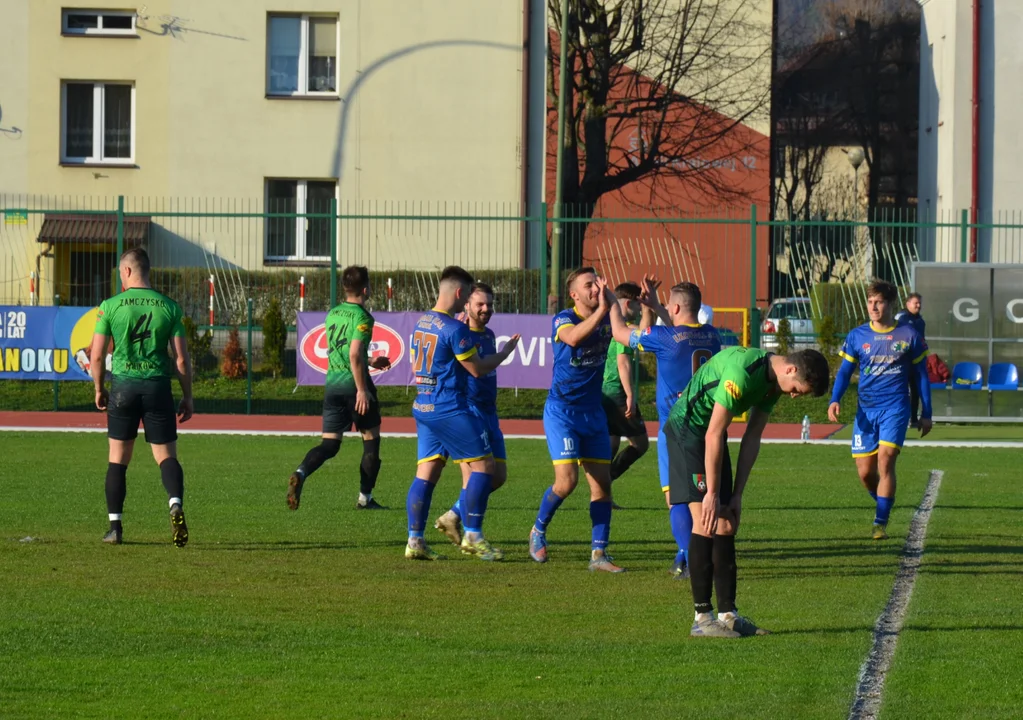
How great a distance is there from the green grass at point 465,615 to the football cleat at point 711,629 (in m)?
0.10

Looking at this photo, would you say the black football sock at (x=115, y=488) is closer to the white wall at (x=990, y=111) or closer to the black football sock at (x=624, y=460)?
the black football sock at (x=624, y=460)

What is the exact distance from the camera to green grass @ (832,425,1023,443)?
20.7 metres

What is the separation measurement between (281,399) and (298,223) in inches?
310

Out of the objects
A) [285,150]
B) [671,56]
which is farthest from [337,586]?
[671,56]

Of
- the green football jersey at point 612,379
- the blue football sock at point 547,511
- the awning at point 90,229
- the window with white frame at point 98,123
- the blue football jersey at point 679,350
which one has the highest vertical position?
the window with white frame at point 98,123

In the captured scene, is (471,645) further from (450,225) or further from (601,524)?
(450,225)

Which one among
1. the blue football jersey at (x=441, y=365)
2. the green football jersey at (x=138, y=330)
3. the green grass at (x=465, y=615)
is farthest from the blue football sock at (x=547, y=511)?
the green football jersey at (x=138, y=330)

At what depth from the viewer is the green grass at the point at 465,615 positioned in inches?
244

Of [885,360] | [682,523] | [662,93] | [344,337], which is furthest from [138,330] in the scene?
[662,93]

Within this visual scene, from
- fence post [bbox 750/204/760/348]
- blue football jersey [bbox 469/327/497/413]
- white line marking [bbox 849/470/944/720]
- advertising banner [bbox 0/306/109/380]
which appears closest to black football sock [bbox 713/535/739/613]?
white line marking [bbox 849/470/944/720]

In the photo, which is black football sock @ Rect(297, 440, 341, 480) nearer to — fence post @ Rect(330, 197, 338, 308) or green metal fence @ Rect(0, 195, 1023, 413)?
green metal fence @ Rect(0, 195, 1023, 413)

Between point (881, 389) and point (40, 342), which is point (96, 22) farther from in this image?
point (881, 389)

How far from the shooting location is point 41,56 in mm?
33156

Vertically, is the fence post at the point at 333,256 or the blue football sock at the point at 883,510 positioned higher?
the fence post at the point at 333,256
